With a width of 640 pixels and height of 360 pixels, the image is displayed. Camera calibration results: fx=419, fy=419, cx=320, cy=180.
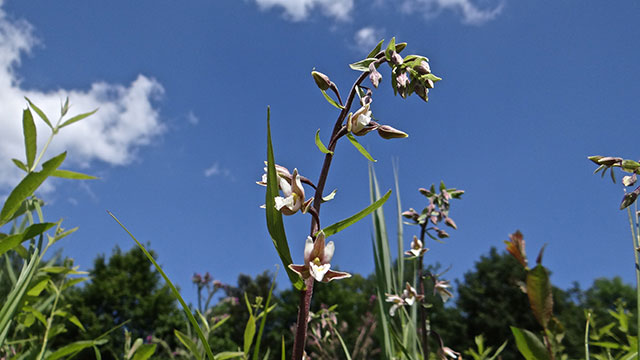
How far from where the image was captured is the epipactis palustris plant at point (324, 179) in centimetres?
73

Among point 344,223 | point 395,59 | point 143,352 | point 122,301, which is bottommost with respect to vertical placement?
point 143,352

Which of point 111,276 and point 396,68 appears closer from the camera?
point 396,68

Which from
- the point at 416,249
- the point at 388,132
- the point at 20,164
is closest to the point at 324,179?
the point at 388,132

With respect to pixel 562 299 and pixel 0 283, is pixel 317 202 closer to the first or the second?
pixel 0 283

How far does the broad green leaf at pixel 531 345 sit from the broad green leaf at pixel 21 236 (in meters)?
1.31

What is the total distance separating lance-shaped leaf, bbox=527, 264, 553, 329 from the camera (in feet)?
4.35

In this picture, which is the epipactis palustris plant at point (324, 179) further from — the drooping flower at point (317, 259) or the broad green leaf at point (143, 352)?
the broad green leaf at point (143, 352)

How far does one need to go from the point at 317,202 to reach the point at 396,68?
1.32ft

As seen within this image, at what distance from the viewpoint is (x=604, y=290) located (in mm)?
33375

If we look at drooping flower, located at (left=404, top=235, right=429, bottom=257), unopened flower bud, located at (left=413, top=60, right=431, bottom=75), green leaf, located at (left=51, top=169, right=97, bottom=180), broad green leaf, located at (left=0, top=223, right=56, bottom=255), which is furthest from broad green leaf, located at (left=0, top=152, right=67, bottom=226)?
drooping flower, located at (left=404, top=235, right=429, bottom=257)

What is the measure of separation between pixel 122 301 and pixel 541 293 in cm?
2566

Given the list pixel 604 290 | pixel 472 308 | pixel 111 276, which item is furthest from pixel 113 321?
pixel 604 290

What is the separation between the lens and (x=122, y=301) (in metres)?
23.3

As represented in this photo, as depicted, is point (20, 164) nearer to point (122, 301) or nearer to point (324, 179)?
point (324, 179)
